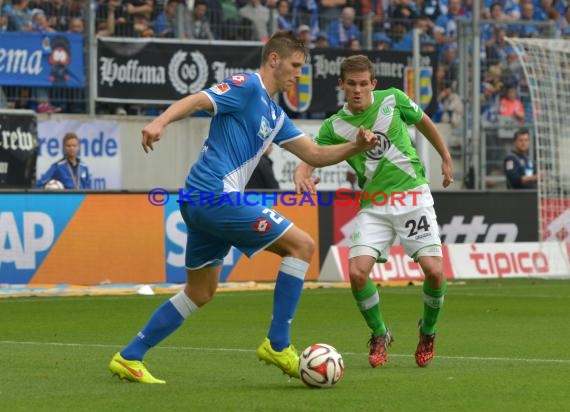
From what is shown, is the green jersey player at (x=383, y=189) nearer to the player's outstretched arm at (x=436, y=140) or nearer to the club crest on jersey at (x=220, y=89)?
the player's outstretched arm at (x=436, y=140)

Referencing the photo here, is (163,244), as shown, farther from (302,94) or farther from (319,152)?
(319,152)

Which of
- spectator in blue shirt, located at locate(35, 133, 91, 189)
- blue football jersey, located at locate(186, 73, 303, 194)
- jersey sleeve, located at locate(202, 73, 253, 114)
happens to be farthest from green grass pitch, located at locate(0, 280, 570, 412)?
spectator in blue shirt, located at locate(35, 133, 91, 189)

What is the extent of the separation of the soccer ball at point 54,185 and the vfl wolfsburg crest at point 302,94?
5.17 metres

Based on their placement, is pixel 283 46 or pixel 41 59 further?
pixel 41 59

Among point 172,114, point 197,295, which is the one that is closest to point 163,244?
point 197,295

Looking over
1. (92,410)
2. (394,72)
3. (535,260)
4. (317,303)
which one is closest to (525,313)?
(317,303)

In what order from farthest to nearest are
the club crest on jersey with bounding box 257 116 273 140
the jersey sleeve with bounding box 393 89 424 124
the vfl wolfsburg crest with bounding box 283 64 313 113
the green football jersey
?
the vfl wolfsburg crest with bounding box 283 64 313 113, the jersey sleeve with bounding box 393 89 424 124, the green football jersey, the club crest on jersey with bounding box 257 116 273 140

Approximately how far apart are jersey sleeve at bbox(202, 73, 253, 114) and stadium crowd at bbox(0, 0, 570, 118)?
1237cm

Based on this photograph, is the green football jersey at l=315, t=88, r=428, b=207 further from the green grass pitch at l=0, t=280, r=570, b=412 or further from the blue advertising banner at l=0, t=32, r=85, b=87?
the blue advertising banner at l=0, t=32, r=85, b=87

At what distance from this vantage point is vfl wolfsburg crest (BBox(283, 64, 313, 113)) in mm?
23031

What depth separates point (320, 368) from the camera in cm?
815

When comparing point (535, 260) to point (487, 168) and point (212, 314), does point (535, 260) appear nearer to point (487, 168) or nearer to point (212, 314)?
point (487, 168)

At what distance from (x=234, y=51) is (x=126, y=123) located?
221cm

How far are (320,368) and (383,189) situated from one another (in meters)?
2.44
